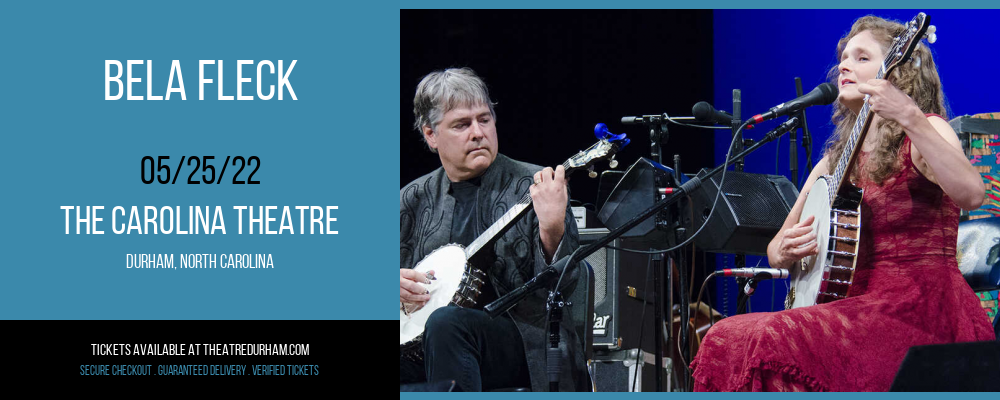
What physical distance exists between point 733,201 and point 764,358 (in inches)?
60.7

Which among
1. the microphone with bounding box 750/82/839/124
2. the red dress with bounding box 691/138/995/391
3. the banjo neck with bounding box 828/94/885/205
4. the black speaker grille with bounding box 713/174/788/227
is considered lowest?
the red dress with bounding box 691/138/995/391

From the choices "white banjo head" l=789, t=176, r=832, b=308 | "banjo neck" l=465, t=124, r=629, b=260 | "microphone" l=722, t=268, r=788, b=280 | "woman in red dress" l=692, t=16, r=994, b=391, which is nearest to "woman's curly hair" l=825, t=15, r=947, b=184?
"woman in red dress" l=692, t=16, r=994, b=391

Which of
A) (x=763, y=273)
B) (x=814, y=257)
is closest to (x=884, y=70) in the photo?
(x=814, y=257)

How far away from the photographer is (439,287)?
2971 mm

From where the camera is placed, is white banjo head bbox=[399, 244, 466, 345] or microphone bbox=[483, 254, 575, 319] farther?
white banjo head bbox=[399, 244, 466, 345]

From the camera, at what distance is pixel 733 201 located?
3613 mm

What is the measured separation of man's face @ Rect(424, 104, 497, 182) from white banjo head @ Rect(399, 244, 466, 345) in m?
0.32

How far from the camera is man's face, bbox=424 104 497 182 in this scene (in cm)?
317

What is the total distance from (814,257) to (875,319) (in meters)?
0.28

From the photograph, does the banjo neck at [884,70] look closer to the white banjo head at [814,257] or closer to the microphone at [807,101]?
the white banjo head at [814,257]

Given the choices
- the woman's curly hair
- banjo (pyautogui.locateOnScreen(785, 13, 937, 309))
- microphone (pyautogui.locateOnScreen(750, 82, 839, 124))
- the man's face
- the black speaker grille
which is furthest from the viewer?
the black speaker grille

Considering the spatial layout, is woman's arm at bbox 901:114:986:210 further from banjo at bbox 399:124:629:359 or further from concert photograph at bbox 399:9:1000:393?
banjo at bbox 399:124:629:359

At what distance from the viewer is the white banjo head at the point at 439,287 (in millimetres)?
2910

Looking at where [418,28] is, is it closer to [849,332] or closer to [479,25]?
[479,25]
